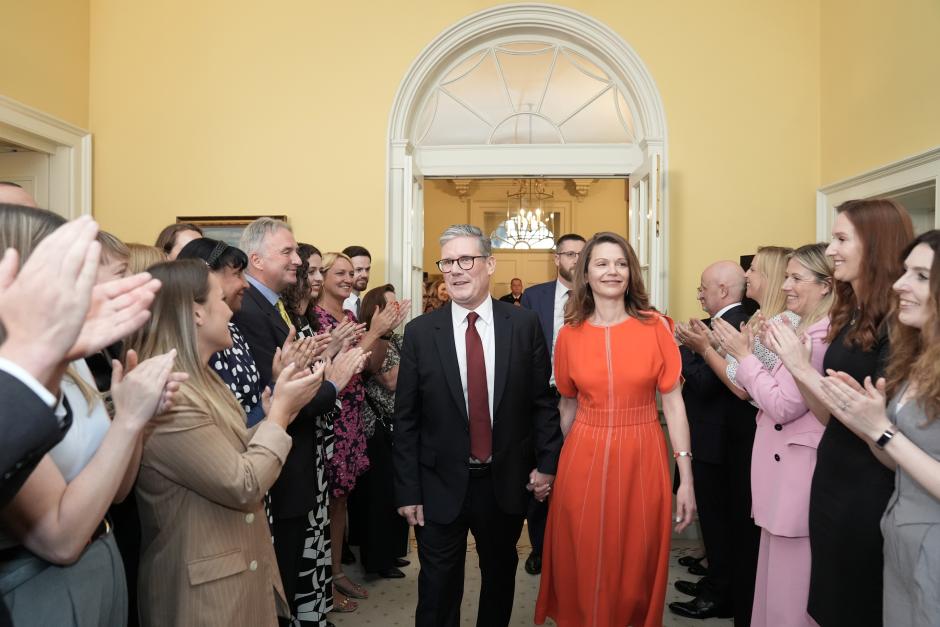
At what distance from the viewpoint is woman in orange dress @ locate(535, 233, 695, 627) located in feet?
8.04

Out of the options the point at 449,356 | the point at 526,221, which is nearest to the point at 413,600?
the point at 449,356

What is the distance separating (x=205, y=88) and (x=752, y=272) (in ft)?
14.6

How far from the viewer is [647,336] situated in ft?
8.41

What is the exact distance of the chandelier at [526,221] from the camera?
11.0 meters

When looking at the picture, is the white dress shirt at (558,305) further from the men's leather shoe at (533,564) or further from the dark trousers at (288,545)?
the dark trousers at (288,545)

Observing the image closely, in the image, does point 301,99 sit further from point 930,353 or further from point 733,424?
point 930,353

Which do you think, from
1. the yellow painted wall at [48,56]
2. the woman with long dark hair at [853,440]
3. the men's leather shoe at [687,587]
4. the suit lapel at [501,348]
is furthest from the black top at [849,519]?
the yellow painted wall at [48,56]

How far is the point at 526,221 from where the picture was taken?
11.0 metres

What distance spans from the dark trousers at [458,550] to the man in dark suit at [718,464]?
1.32 m

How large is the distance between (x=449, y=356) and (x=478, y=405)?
0.21 metres

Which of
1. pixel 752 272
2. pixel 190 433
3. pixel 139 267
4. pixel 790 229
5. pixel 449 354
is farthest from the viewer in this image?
pixel 790 229

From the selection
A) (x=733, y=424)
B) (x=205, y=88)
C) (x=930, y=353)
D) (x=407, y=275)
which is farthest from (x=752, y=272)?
(x=205, y=88)

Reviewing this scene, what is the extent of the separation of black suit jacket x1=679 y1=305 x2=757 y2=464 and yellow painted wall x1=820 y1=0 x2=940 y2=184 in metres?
1.73

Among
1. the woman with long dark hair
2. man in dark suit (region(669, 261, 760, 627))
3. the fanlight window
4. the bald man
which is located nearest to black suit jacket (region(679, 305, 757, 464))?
man in dark suit (region(669, 261, 760, 627))
